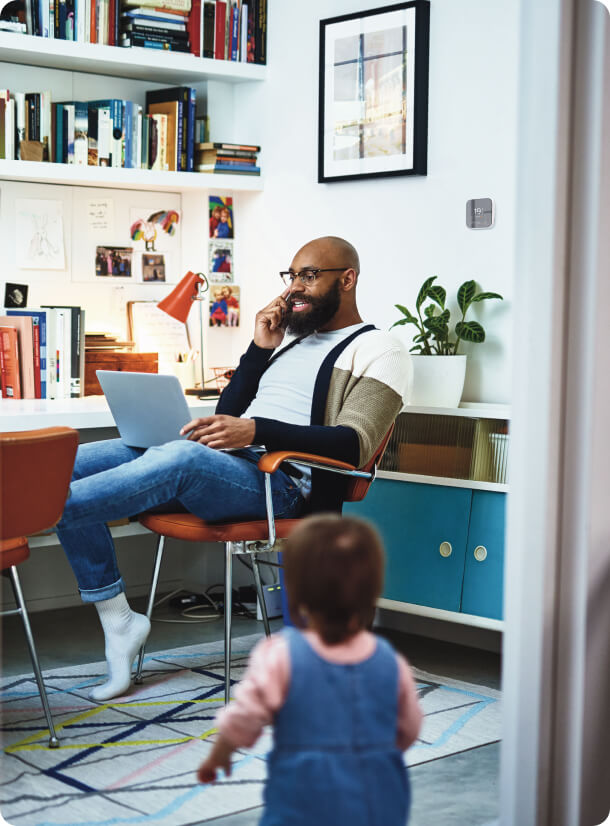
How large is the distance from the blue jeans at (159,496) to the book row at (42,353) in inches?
37.5

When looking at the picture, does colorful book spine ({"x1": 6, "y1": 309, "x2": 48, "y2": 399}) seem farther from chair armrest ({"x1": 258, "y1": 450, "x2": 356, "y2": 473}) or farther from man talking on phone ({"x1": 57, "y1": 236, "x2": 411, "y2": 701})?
chair armrest ({"x1": 258, "y1": 450, "x2": 356, "y2": 473})

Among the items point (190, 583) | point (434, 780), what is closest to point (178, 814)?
point (434, 780)

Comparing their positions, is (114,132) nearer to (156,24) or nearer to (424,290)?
(156,24)

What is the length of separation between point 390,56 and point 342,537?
9.04ft

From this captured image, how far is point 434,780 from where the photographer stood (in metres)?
2.62

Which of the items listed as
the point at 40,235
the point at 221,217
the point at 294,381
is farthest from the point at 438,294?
the point at 40,235

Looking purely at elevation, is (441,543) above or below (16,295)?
below

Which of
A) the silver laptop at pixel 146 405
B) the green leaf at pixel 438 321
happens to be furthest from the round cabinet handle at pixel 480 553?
the silver laptop at pixel 146 405

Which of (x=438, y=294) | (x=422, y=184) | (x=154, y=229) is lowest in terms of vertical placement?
(x=438, y=294)

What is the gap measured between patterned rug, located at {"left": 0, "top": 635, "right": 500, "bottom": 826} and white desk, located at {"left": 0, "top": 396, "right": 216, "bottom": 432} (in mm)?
755

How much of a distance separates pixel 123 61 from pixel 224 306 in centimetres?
102

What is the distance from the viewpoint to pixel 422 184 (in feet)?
12.6

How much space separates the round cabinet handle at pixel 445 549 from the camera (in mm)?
3480

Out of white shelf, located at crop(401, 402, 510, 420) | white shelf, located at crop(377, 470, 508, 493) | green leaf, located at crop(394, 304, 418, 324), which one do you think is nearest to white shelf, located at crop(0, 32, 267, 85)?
green leaf, located at crop(394, 304, 418, 324)
